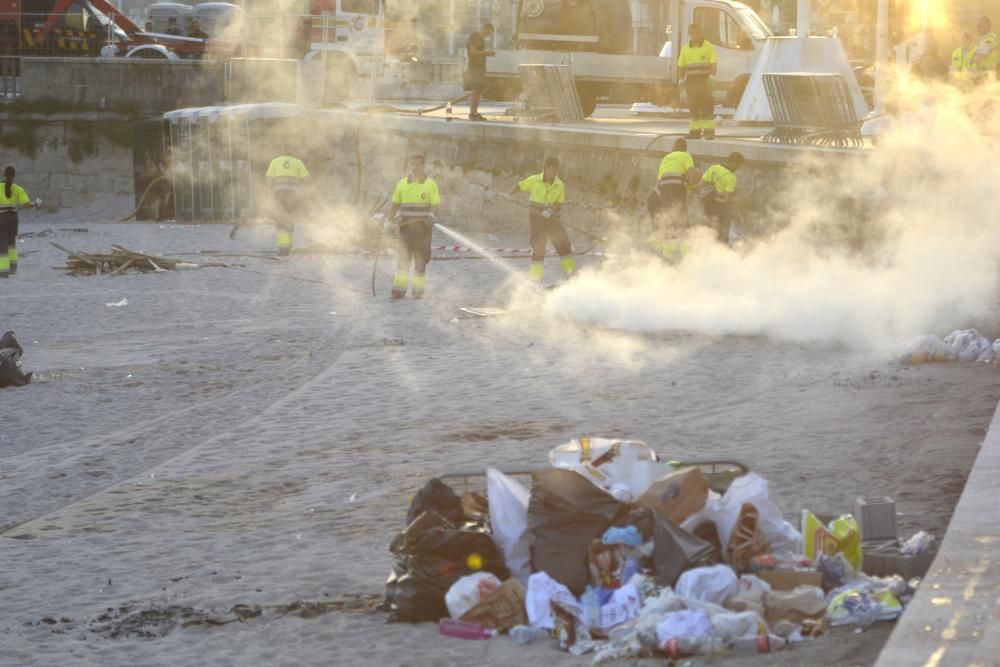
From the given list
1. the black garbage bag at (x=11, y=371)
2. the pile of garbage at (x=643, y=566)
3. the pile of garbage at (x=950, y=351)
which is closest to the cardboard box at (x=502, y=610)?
the pile of garbage at (x=643, y=566)

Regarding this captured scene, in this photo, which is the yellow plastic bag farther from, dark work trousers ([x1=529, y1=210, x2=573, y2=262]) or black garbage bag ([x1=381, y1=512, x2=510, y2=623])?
dark work trousers ([x1=529, y1=210, x2=573, y2=262])

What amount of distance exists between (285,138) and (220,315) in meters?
12.9

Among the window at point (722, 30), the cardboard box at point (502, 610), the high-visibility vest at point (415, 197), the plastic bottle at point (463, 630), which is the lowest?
the plastic bottle at point (463, 630)

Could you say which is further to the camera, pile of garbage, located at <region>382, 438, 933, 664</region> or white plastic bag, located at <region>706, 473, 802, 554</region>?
white plastic bag, located at <region>706, 473, 802, 554</region>

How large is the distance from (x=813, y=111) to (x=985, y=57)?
248cm

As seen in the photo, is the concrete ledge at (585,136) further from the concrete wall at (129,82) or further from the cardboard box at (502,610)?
the cardboard box at (502,610)

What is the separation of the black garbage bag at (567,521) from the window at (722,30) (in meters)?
23.6

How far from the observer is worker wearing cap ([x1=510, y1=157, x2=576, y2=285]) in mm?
17719

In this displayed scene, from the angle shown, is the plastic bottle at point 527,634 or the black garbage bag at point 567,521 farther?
the black garbage bag at point 567,521

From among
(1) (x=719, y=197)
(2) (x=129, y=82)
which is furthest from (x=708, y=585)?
(2) (x=129, y=82)

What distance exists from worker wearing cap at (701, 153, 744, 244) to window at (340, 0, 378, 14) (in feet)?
62.9

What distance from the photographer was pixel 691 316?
48.5ft

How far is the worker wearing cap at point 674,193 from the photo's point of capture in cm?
A: 1828

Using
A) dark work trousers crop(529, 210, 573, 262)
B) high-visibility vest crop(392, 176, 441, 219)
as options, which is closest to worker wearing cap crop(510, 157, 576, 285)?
dark work trousers crop(529, 210, 573, 262)
